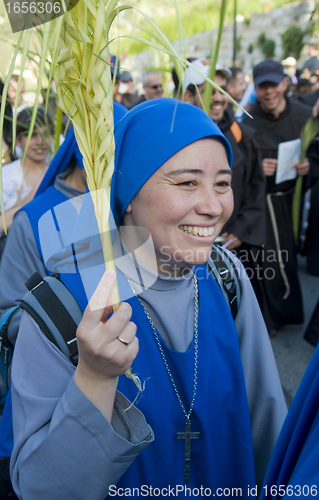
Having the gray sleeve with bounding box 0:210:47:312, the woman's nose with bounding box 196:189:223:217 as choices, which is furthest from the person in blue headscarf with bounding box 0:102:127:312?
the woman's nose with bounding box 196:189:223:217

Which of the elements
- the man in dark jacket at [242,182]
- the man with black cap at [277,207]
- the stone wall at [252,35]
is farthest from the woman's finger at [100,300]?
the stone wall at [252,35]

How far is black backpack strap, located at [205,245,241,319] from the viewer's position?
56.3 inches

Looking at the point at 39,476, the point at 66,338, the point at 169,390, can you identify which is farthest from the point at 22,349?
the point at 169,390

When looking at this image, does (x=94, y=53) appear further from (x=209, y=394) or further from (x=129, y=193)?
(x=209, y=394)

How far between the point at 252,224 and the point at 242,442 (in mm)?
2484

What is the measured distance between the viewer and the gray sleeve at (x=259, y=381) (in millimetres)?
1436

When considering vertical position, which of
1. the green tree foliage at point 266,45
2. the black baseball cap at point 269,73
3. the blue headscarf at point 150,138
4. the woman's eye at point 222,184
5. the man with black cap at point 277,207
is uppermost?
the green tree foliage at point 266,45

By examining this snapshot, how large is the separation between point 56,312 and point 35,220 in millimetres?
1120

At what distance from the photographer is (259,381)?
1.47 metres

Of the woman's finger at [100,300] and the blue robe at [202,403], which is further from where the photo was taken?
the blue robe at [202,403]

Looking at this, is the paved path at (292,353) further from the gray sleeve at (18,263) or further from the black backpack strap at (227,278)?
the gray sleeve at (18,263)

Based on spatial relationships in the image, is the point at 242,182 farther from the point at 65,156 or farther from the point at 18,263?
the point at 18,263

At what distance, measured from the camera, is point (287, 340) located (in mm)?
4129

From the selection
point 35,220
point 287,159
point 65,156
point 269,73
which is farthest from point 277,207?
point 35,220
